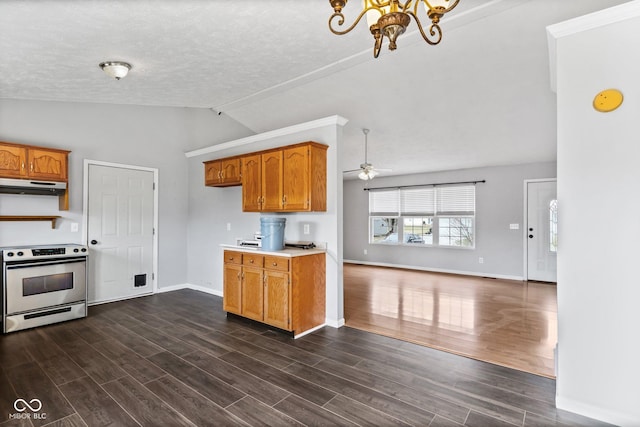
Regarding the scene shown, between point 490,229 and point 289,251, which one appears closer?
point 289,251

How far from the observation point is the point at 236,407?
2.21m

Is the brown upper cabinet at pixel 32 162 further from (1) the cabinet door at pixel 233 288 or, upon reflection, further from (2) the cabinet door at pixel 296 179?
(2) the cabinet door at pixel 296 179

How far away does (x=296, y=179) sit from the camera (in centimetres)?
378

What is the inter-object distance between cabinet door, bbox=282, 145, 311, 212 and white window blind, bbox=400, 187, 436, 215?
4.88 meters

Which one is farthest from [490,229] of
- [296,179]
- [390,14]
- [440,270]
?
[390,14]

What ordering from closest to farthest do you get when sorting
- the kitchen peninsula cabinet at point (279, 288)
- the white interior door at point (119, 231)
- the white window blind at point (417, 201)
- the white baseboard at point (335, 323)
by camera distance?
the kitchen peninsula cabinet at point (279, 288) → the white baseboard at point (335, 323) → the white interior door at point (119, 231) → the white window blind at point (417, 201)

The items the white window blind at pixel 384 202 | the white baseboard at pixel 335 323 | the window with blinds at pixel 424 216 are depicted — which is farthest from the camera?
the white window blind at pixel 384 202

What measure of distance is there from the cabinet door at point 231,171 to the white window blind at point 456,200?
495 centimetres

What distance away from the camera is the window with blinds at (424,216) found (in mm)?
7355

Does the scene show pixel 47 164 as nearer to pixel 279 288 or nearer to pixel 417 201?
pixel 279 288

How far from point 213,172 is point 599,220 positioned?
173 inches

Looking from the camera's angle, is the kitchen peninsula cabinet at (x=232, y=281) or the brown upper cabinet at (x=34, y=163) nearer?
the brown upper cabinet at (x=34, y=163)

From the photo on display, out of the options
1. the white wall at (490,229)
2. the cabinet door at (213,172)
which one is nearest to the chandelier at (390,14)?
the cabinet door at (213,172)

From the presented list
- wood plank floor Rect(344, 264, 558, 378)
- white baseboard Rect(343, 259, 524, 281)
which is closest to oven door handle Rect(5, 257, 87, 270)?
wood plank floor Rect(344, 264, 558, 378)
